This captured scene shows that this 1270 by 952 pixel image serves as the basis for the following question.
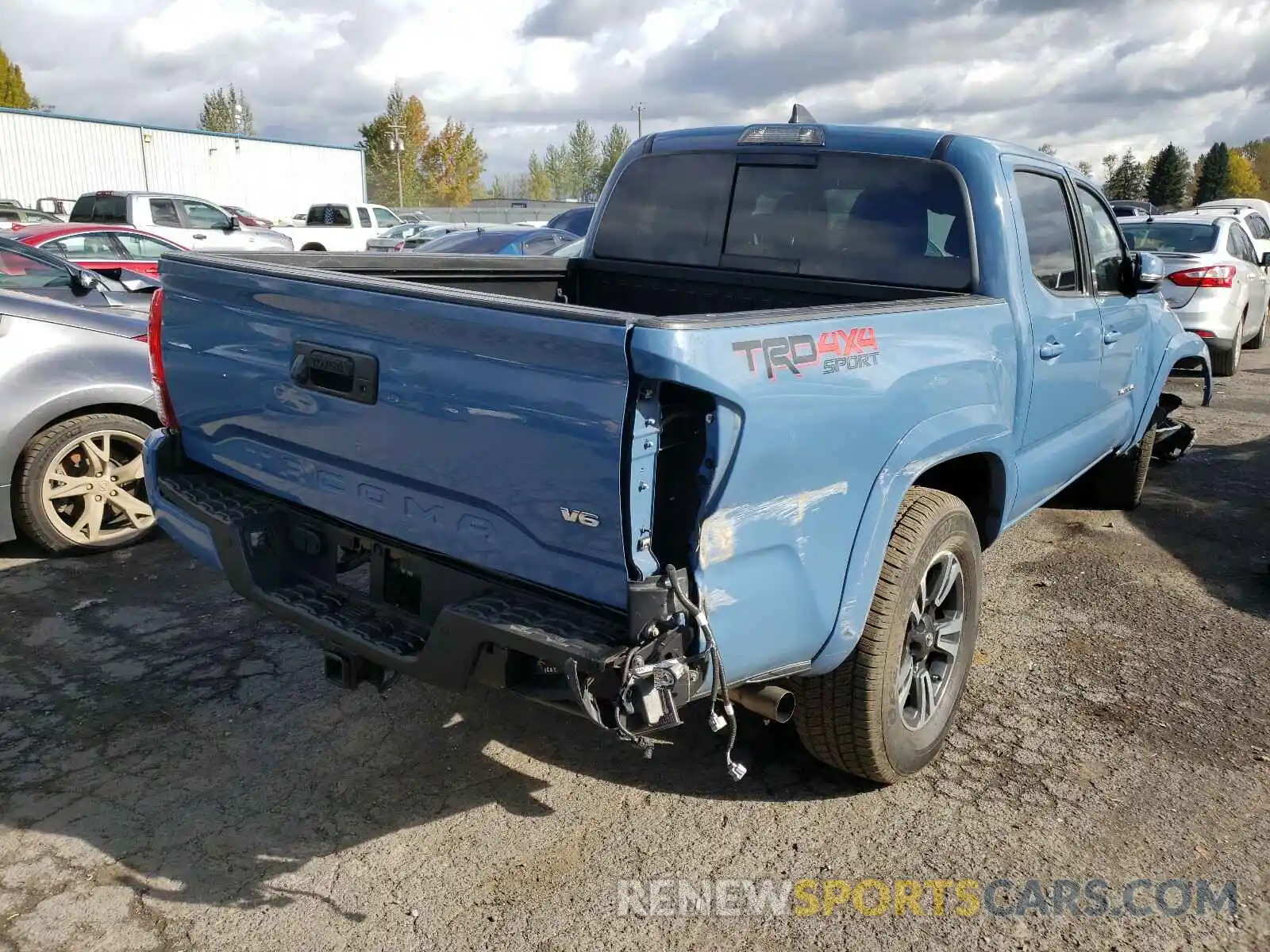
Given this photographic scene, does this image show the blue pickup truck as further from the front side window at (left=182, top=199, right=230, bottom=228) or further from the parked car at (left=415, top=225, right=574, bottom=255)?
the front side window at (left=182, top=199, right=230, bottom=228)

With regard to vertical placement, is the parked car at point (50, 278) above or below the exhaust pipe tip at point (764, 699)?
above

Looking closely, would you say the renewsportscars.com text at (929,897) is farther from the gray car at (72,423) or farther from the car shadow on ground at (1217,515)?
the gray car at (72,423)

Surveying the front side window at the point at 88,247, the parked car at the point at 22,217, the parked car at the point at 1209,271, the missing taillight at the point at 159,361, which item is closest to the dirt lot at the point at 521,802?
the missing taillight at the point at 159,361

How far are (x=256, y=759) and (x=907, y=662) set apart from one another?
7.14ft

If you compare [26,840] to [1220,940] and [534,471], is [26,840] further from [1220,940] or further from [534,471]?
[1220,940]

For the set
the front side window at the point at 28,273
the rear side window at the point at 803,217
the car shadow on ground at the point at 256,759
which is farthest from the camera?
the front side window at the point at 28,273

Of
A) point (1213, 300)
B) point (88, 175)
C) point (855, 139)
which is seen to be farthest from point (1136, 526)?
point (88, 175)

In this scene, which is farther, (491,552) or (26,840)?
(26,840)

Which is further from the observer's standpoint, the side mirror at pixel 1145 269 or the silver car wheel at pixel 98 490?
the silver car wheel at pixel 98 490

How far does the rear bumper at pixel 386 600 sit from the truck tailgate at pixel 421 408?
2.5 inches

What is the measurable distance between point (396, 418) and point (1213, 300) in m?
10.4

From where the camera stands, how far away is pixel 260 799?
321cm

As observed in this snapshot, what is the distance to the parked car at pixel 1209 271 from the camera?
10.5 metres

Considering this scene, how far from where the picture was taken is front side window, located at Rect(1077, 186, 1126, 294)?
4594 millimetres
